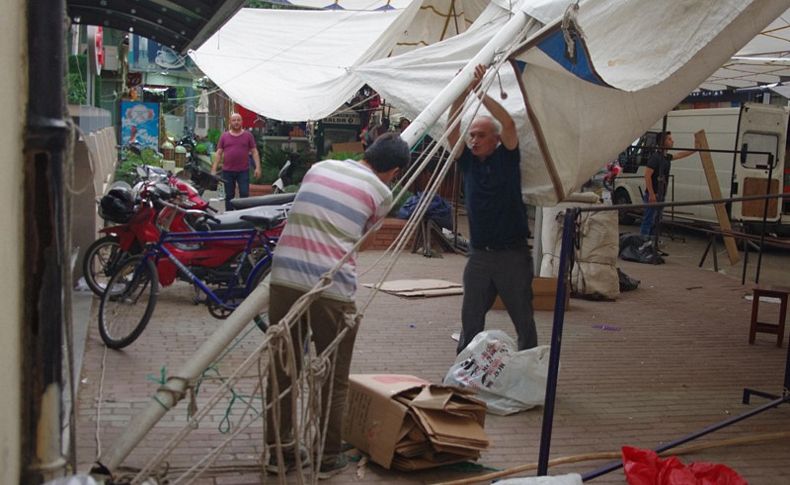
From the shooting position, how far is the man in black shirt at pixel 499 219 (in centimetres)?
638

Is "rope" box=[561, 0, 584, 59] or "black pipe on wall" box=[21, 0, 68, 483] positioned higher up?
"rope" box=[561, 0, 584, 59]

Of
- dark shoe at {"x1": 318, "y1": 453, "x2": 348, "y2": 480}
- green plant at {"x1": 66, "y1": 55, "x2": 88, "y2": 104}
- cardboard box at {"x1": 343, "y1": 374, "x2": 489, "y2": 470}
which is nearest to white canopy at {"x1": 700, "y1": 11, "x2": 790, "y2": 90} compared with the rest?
cardboard box at {"x1": 343, "y1": 374, "x2": 489, "y2": 470}

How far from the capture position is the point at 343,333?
14.7 ft

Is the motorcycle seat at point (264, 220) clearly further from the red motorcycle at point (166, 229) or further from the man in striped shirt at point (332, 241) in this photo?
the man in striped shirt at point (332, 241)

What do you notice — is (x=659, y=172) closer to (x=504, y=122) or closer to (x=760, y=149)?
(x=760, y=149)

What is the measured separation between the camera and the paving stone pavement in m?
5.24

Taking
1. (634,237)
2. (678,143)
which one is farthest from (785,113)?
(634,237)

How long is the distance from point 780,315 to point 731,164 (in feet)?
29.4

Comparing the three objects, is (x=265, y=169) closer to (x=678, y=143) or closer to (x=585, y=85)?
(x=678, y=143)

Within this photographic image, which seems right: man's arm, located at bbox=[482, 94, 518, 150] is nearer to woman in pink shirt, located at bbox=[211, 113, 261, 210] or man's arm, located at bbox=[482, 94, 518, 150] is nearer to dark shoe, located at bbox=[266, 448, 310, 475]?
dark shoe, located at bbox=[266, 448, 310, 475]

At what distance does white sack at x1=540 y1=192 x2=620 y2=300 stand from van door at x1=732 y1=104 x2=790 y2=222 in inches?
244

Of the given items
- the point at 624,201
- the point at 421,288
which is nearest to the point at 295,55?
the point at 421,288

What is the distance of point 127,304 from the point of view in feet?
24.0

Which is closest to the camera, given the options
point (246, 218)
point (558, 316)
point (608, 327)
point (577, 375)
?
point (558, 316)
